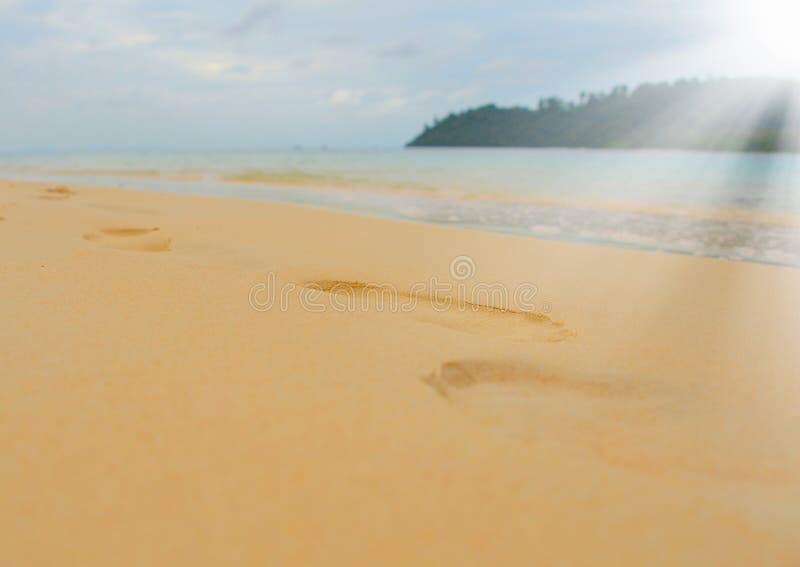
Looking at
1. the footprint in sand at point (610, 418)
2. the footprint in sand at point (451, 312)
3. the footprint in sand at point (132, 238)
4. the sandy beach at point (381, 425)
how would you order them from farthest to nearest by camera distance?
the footprint in sand at point (132, 238) < the footprint in sand at point (451, 312) < the footprint in sand at point (610, 418) < the sandy beach at point (381, 425)

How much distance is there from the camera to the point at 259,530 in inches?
36.9

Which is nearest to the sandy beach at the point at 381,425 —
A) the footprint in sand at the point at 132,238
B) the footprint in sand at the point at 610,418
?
the footprint in sand at the point at 610,418

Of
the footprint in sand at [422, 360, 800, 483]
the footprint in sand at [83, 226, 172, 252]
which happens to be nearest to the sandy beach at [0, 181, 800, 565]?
the footprint in sand at [422, 360, 800, 483]

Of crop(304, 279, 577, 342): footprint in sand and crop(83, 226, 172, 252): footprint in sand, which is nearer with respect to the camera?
crop(304, 279, 577, 342): footprint in sand

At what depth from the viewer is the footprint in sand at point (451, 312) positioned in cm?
212

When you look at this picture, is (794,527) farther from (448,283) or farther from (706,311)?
(448,283)

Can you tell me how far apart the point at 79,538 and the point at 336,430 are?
551 mm

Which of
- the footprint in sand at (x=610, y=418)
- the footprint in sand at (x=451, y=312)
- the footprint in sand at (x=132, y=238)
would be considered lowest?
the footprint in sand at (x=610, y=418)

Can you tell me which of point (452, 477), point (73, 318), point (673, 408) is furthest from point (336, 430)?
point (73, 318)

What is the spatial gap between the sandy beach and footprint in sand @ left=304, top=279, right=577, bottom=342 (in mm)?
16

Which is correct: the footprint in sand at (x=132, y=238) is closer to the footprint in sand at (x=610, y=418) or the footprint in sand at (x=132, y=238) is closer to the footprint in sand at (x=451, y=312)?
the footprint in sand at (x=451, y=312)

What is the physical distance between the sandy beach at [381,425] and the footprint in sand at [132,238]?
2.90 feet

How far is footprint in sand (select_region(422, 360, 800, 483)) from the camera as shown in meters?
1.22

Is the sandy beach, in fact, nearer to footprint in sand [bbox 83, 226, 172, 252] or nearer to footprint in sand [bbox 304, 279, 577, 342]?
footprint in sand [bbox 304, 279, 577, 342]
